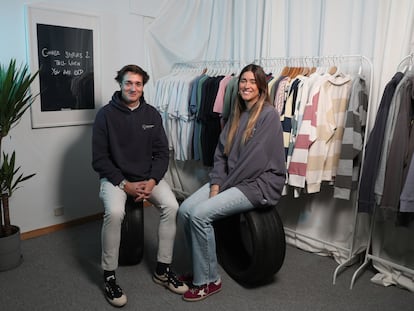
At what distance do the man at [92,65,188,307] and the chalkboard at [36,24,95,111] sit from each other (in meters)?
0.77

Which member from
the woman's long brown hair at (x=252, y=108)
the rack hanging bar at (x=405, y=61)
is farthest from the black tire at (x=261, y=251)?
the rack hanging bar at (x=405, y=61)

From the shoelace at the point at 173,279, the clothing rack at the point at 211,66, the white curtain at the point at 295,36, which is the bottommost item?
the shoelace at the point at 173,279

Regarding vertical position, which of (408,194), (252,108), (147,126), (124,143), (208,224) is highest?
(252,108)

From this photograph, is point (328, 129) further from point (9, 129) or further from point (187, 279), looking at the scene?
point (9, 129)

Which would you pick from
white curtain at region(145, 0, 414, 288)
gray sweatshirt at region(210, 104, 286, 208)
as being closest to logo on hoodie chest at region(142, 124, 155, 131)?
gray sweatshirt at region(210, 104, 286, 208)

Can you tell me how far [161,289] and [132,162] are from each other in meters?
0.81

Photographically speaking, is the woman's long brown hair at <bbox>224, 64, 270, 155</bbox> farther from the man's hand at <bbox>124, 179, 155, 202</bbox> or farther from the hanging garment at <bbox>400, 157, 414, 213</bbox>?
the hanging garment at <bbox>400, 157, 414, 213</bbox>

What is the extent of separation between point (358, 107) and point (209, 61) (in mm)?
1589

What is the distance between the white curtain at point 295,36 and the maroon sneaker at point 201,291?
3.09ft

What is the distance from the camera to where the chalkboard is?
9.24ft

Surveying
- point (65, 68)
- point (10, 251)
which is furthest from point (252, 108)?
point (10, 251)

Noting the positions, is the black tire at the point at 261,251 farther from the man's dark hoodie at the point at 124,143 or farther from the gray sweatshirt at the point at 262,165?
the man's dark hoodie at the point at 124,143

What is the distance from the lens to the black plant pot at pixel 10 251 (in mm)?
2412

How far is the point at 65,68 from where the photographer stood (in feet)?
9.63
